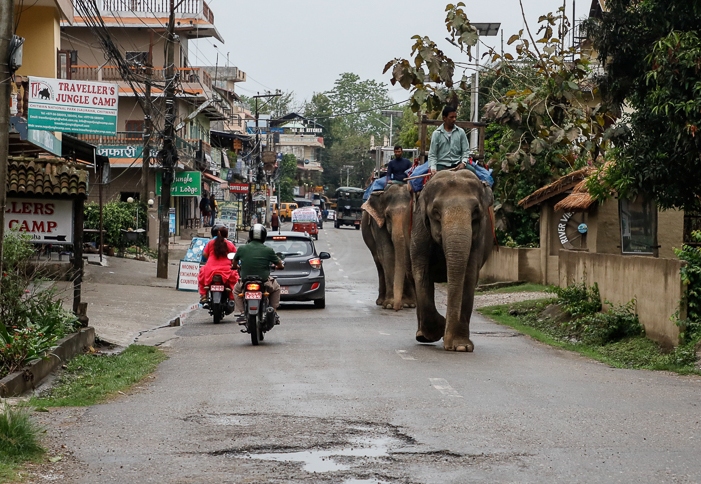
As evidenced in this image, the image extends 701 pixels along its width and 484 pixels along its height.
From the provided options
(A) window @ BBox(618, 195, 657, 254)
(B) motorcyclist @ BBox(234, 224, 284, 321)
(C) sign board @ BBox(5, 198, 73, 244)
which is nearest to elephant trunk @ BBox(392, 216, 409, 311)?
(A) window @ BBox(618, 195, 657, 254)

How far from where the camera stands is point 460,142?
1589cm

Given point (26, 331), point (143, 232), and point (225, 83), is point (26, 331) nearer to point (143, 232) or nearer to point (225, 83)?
point (143, 232)

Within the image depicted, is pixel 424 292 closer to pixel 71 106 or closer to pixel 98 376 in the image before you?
pixel 98 376

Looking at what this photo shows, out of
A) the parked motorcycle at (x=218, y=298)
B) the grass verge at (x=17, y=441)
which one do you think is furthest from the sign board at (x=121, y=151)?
the grass verge at (x=17, y=441)

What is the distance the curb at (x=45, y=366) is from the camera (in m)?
10.9

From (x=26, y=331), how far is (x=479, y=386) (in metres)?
4.77

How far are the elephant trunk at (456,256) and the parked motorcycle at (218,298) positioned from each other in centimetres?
727

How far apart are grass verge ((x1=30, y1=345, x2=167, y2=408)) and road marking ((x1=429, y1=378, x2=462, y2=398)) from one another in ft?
10.3

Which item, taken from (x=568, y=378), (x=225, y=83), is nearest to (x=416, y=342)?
(x=568, y=378)

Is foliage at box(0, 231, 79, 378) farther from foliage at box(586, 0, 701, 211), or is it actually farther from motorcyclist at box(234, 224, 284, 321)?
foliage at box(586, 0, 701, 211)

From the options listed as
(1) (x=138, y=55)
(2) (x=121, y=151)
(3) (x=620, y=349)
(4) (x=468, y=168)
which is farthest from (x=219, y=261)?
(1) (x=138, y=55)

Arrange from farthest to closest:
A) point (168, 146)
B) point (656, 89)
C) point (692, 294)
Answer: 1. point (168, 146)
2. point (656, 89)
3. point (692, 294)

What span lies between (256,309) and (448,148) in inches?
137

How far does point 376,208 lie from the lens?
77.9ft
